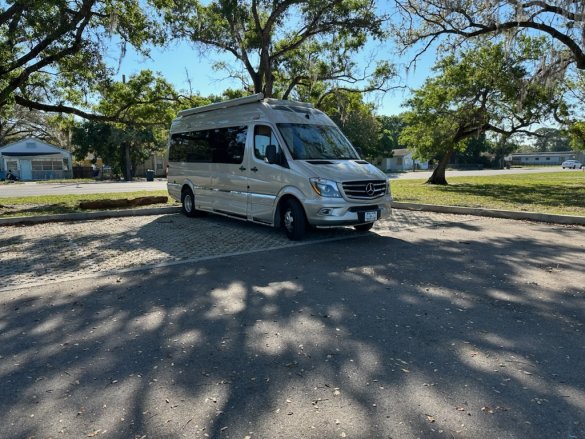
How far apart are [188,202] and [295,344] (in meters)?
8.96

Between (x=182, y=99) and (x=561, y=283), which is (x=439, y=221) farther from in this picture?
(x=182, y=99)

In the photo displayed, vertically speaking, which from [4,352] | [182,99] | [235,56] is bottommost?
[4,352]

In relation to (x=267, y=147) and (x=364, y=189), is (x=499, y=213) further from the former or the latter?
(x=267, y=147)

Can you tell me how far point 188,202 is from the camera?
12.0 metres

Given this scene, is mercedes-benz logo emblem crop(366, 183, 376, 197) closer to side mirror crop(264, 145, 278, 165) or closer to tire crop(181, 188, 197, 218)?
side mirror crop(264, 145, 278, 165)

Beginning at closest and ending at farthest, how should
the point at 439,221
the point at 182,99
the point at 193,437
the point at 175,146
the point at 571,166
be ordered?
1. the point at 193,437
2. the point at 439,221
3. the point at 175,146
4. the point at 182,99
5. the point at 571,166

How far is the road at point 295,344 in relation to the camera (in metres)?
2.66

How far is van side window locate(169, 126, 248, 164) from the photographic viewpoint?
31.9ft

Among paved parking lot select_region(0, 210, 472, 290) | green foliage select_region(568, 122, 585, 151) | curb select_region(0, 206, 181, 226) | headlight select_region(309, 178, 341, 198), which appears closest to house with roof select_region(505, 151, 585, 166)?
green foliage select_region(568, 122, 585, 151)

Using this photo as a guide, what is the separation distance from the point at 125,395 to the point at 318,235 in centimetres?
636

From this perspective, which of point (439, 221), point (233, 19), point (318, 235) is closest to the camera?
point (318, 235)

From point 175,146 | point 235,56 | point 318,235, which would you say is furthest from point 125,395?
point 235,56

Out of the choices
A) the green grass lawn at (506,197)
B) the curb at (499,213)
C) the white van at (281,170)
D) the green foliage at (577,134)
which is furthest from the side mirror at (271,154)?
the green foliage at (577,134)

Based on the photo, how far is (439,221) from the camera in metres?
10.8
